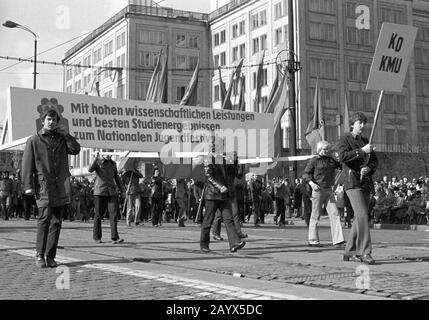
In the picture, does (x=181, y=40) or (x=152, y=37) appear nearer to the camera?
(x=152, y=37)

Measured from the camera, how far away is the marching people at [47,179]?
804cm

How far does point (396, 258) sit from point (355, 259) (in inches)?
37.9

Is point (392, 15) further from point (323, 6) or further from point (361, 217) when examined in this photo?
point (361, 217)

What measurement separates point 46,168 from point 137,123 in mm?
10418

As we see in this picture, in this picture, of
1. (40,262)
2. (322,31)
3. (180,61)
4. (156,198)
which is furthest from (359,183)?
(180,61)

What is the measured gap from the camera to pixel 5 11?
22.1 feet

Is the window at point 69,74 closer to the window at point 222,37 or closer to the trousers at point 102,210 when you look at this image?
the window at point 222,37

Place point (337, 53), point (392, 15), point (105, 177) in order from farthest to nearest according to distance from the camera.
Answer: point (392, 15) → point (337, 53) → point (105, 177)

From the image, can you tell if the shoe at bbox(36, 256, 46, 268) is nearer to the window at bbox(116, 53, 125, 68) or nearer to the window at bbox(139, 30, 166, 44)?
the window at bbox(116, 53, 125, 68)

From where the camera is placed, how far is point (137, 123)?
18.4 meters

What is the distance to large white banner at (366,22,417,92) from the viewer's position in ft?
28.9

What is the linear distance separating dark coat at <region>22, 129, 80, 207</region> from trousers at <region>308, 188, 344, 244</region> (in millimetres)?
4987

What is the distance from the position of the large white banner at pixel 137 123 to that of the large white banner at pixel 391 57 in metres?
8.67
